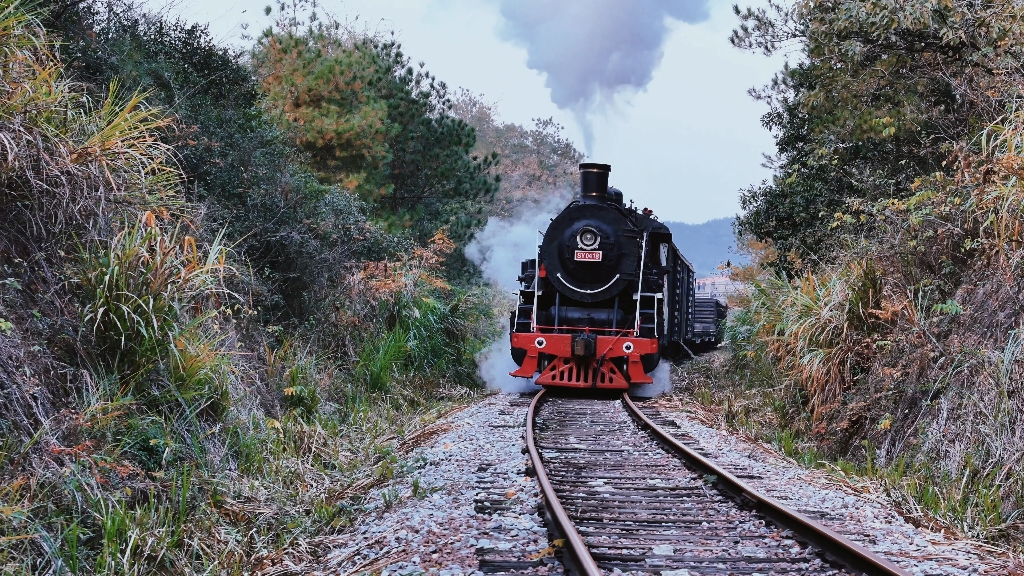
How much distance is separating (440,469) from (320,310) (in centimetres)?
459

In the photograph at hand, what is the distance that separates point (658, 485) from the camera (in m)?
6.11

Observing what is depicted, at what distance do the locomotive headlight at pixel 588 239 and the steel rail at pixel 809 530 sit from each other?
19.9 ft

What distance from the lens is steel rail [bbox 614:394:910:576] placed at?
3971 millimetres

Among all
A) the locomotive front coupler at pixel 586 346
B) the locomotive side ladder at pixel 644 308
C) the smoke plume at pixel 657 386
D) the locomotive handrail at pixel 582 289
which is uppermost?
the locomotive handrail at pixel 582 289

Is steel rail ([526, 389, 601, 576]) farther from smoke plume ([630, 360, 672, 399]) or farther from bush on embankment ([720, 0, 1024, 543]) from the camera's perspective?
smoke plume ([630, 360, 672, 399])

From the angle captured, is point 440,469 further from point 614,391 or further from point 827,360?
point 614,391

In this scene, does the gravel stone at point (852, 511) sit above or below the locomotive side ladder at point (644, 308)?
below

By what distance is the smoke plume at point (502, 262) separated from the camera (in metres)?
14.4

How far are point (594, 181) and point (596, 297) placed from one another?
6.30 ft

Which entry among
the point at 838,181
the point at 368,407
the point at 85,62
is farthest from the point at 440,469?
the point at 838,181

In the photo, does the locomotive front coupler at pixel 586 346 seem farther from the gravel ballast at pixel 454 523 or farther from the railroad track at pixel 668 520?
the gravel ballast at pixel 454 523

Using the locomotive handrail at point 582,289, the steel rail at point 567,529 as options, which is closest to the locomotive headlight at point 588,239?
the locomotive handrail at point 582,289

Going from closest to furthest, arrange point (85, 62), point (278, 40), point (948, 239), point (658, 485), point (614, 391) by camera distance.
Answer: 1. point (658, 485)
2. point (948, 239)
3. point (85, 62)
4. point (614, 391)
5. point (278, 40)

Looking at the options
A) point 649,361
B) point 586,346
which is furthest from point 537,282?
point 649,361
